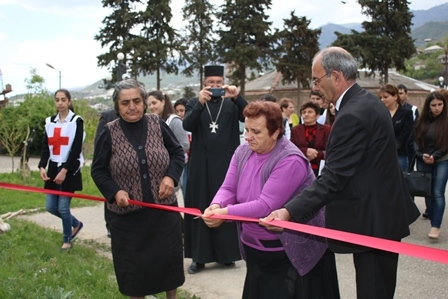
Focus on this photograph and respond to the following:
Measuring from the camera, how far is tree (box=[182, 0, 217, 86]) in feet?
147

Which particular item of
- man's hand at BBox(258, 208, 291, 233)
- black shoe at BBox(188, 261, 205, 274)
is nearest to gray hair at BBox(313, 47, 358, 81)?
man's hand at BBox(258, 208, 291, 233)

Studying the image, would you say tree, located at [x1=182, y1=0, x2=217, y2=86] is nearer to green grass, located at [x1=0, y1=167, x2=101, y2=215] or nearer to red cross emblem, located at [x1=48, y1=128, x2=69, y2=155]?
green grass, located at [x1=0, y1=167, x2=101, y2=215]

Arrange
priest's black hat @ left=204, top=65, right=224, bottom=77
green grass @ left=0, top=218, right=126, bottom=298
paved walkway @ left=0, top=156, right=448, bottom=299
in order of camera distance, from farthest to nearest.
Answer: priest's black hat @ left=204, top=65, right=224, bottom=77 → paved walkway @ left=0, top=156, right=448, bottom=299 → green grass @ left=0, top=218, right=126, bottom=298

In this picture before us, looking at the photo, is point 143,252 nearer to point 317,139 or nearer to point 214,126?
point 214,126

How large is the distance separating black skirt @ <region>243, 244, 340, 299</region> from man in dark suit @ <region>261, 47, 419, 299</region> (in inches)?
9.7

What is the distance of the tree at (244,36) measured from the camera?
4256 cm

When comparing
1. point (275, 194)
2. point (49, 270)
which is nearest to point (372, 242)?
point (275, 194)

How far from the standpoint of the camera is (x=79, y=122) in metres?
6.76

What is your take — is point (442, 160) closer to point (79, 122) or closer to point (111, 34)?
point (79, 122)

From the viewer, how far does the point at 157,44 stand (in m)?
43.3

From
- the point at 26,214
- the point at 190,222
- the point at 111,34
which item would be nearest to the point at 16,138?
the point at 26,214

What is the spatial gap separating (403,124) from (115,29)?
40364 mm

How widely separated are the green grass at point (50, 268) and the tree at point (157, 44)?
3545 centimetres

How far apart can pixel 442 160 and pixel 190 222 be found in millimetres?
3589
